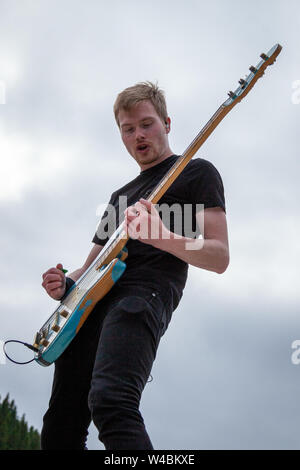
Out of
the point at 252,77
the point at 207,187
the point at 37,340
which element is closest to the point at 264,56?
the point at 252,77

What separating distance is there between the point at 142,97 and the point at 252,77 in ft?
3.38

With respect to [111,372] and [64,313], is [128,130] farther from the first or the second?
[111,372]

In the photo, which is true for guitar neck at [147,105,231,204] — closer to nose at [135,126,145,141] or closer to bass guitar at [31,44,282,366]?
bass guitar at [31,44,282,366]

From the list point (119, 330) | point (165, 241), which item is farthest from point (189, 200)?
point (119, 330)

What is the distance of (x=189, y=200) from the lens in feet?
11.0

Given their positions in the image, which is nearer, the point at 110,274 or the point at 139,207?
the point at 139,207

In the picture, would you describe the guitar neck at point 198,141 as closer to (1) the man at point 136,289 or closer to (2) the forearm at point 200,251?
(1) the man at point 136,289

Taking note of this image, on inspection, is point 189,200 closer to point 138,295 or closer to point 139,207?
point 139,207

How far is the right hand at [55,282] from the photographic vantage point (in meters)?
3.61

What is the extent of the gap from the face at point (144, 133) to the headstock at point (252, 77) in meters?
0.62

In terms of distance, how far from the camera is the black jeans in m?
2.41

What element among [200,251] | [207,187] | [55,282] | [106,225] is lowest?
[200,251]

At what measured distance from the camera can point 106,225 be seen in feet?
13.5
